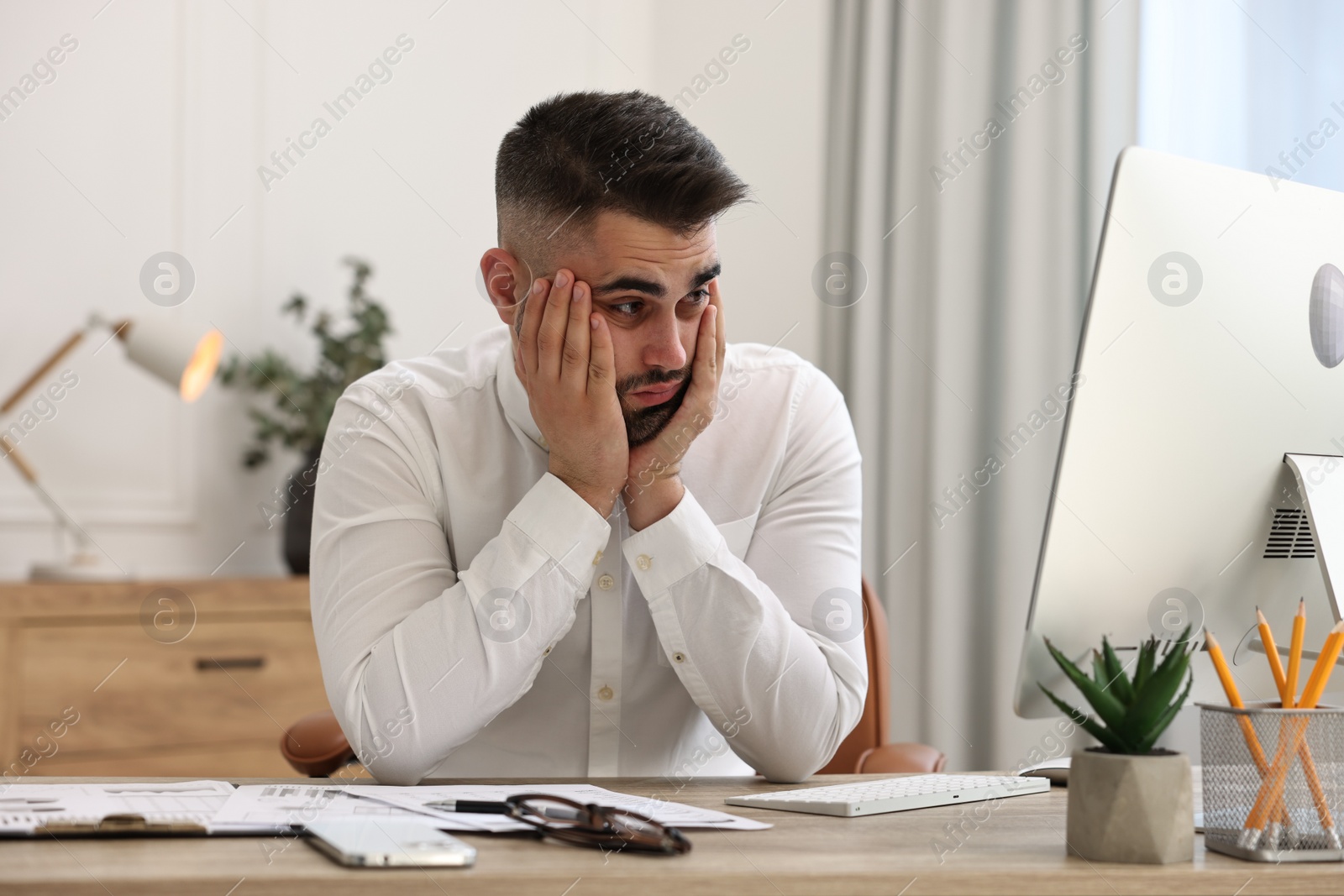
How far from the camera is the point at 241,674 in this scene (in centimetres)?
256

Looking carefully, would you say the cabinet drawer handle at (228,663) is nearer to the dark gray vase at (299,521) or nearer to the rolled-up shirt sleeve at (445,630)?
the dark gray vase at (299,521)

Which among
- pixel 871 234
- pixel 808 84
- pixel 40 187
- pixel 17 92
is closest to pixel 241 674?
pixel 40 187

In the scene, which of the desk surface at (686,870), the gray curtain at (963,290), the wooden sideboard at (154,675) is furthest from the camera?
the gray curtain at (963,290)

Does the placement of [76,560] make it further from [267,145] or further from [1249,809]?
[1249,809]

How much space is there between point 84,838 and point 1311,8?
2.43 meters

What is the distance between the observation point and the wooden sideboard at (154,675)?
2260 millimetres

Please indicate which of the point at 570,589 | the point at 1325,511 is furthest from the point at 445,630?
the point at 1325,511

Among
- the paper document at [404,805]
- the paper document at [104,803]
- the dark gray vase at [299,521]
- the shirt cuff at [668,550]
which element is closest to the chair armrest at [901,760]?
the shirt cuff at [668,550]

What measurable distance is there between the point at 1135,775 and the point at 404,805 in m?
0.50

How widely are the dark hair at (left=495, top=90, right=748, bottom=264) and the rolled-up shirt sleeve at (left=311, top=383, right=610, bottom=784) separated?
1.06 feet

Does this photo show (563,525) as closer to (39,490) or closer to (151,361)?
(151,361)

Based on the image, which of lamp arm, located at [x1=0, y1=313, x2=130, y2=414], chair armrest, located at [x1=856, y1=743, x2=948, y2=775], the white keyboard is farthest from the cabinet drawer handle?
the white keyboard

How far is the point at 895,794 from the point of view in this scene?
995 mm

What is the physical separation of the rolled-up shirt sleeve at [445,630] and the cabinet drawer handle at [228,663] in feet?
4.60
